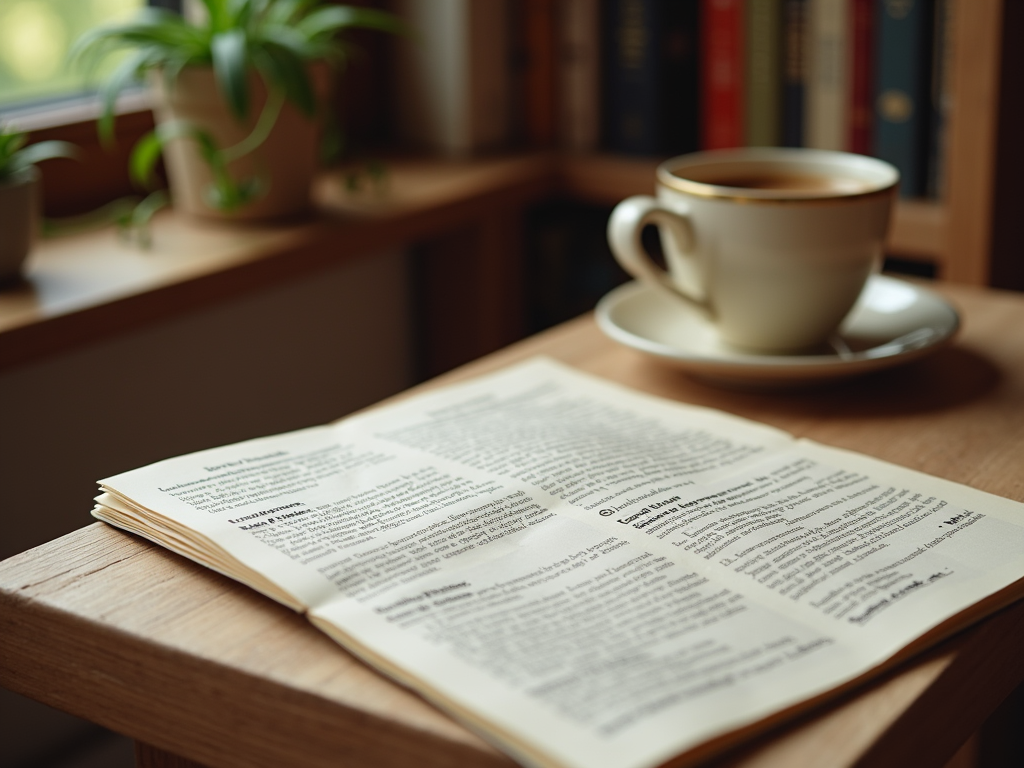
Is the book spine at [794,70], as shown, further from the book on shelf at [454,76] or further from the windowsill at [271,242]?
the book on shelf at [454,76]

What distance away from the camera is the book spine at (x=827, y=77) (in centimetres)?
116

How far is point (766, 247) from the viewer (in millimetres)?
700

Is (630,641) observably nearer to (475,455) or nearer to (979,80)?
(475,455)

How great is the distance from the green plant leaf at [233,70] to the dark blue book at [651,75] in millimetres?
479

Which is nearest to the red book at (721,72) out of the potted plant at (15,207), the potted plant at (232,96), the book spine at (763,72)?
the book spine at (763,72)

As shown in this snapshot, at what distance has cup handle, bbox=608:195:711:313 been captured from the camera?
2.35 ft

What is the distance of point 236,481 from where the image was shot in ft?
1.83

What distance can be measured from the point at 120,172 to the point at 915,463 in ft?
2.91

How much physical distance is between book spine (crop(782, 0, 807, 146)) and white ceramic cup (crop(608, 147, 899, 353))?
1.54 ft

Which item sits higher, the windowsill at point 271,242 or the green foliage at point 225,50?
the green foliage at point 225,50

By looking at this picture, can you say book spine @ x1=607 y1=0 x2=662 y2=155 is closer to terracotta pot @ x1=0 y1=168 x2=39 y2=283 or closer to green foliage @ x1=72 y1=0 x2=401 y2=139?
green foliage @ x1=72 y1=0 x2=401 y2=139

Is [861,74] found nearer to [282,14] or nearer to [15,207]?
[282,14]

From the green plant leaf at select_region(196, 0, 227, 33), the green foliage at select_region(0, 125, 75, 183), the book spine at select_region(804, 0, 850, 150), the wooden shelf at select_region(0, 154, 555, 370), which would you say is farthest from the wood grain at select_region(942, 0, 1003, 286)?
the green foliage at select_region(0, 125, 75, 183)

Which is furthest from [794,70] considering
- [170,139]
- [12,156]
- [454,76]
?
[12,156]
